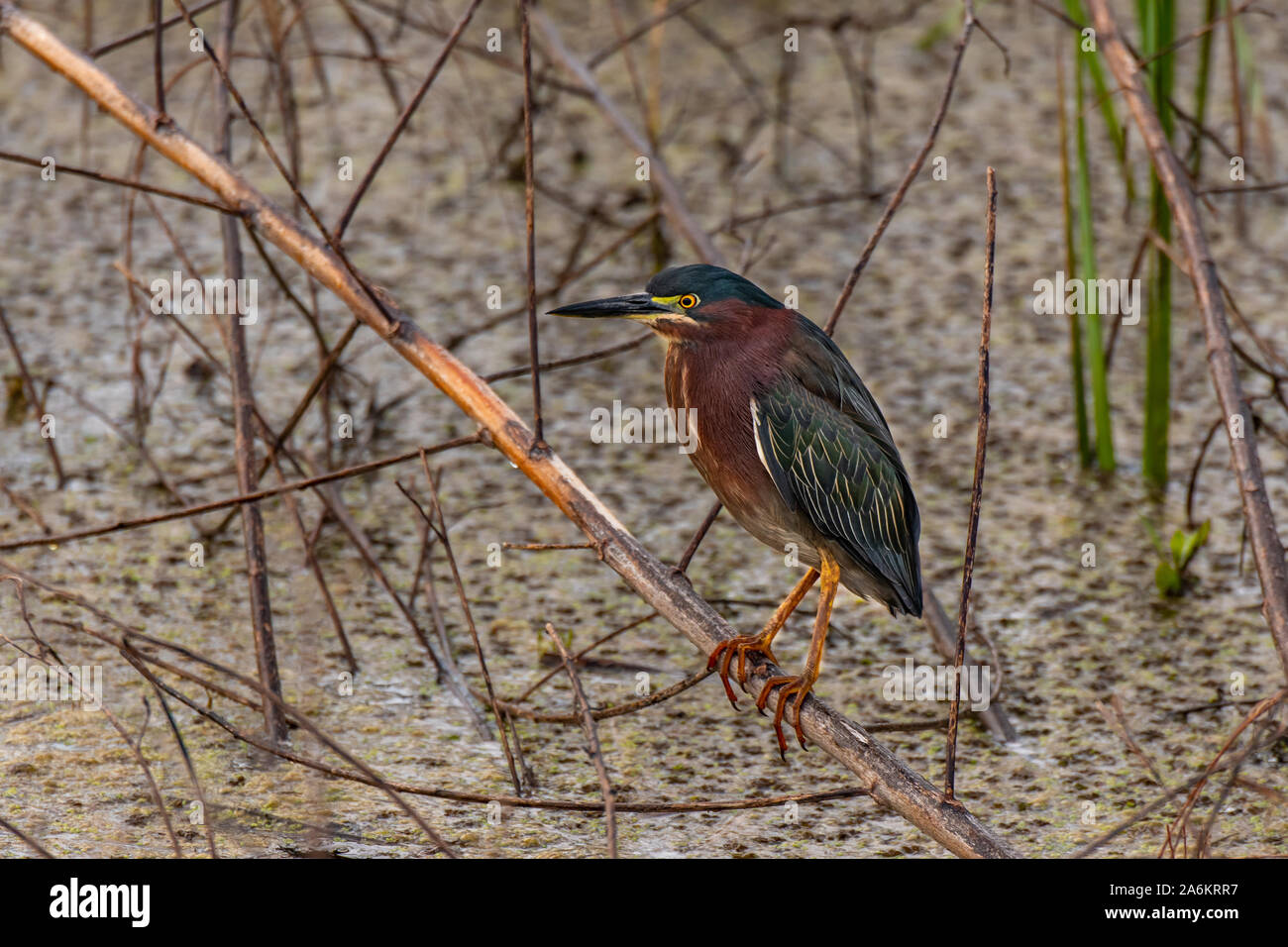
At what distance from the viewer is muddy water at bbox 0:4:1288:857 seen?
2.02 meters

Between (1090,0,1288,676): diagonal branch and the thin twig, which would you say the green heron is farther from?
(1090,0,1288,676): diagonal branch

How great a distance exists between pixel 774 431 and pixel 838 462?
0.10 metres

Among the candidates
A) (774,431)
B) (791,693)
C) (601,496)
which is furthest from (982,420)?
(601,496)

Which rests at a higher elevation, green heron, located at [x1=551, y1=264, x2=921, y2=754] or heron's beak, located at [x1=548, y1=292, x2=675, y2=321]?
heron's beak, located at [x1=548, y1=292, x2=675, y2=321]

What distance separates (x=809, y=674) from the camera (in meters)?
1.75

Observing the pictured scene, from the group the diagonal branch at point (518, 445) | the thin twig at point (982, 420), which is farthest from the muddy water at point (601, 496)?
the thin twig at point (982, 420)

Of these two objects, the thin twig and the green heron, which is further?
the green heron

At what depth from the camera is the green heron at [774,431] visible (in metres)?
1.80

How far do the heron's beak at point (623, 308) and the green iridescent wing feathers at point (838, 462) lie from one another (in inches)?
6.5

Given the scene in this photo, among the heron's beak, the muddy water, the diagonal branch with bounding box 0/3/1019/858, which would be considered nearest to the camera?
the diagonal branch with bounding box 0/3/1019/858

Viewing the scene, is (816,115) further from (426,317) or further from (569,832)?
(569,832)

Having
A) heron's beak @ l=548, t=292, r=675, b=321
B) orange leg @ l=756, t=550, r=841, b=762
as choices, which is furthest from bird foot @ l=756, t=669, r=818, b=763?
heron's beak @ l=548, t=292, r=675, b=321

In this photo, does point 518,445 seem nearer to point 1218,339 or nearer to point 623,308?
point 623,308

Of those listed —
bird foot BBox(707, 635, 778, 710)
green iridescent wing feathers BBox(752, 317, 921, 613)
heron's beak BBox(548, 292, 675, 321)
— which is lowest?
bird foot BBox(707, 635, 778, 710)
